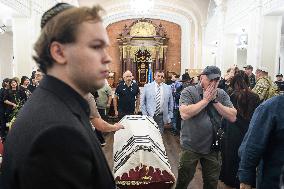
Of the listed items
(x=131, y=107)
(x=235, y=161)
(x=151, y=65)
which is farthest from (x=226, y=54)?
(x=151, y=65)

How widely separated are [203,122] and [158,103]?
2.83m

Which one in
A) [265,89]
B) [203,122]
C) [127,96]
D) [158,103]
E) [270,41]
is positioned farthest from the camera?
[270,41]

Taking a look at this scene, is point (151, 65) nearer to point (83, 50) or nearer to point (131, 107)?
point (131, 107)

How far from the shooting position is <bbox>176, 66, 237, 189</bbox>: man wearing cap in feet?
11.3

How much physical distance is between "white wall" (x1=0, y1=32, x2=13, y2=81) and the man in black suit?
18.4 meters

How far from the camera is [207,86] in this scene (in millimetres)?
3494

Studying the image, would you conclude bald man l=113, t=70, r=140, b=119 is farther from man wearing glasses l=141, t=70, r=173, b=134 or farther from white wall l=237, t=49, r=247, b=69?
white wall l=237, t=49, r=247, b=69

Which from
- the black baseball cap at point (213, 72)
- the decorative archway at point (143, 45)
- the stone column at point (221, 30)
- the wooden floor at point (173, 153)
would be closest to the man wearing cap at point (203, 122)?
the black baseball cap at point (213, 72)

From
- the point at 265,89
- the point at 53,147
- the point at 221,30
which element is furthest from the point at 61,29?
the point at 221,30

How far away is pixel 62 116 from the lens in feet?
3.59

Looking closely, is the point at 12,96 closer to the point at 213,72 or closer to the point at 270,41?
the point at 213,72

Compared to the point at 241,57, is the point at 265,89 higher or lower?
lower

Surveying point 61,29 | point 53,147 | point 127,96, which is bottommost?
point 127,96

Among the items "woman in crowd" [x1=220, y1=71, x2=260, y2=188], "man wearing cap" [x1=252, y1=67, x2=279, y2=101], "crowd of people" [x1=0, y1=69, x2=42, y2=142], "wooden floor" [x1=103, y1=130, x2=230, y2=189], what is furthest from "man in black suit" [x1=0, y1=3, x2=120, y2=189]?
"crowd of people" [x1=0, y1=69, x2=42, y2=142]
